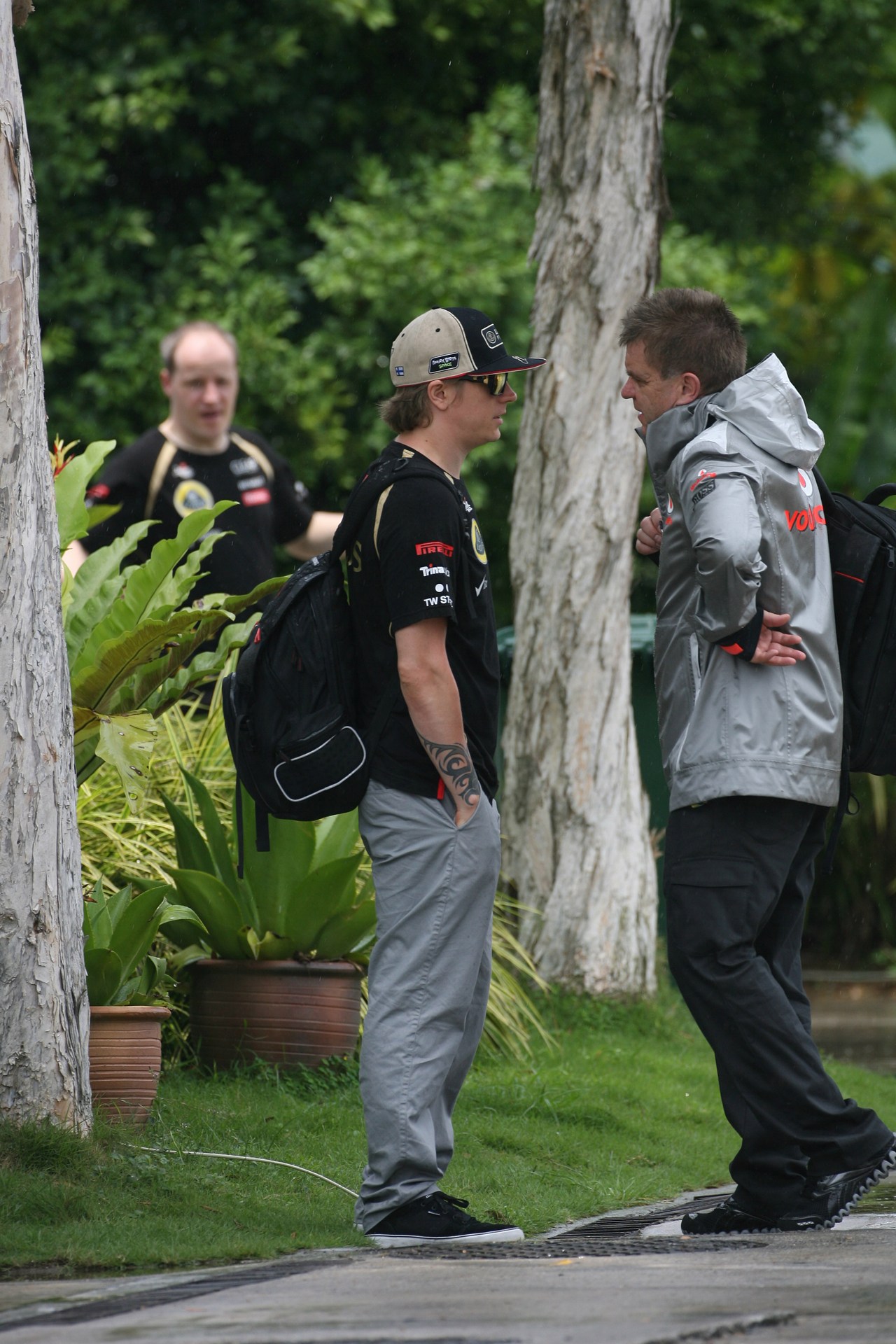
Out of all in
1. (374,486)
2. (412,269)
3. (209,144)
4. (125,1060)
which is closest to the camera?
(374,486)

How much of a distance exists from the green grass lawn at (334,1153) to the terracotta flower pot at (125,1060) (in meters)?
0.10

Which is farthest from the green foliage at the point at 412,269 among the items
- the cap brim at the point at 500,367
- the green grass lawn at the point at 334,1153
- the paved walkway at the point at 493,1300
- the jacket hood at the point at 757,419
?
the paved walkway at the point at 493,1300

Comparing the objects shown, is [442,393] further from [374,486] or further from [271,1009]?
[271,1009]

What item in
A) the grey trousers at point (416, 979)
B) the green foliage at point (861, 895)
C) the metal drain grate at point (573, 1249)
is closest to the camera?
the metal drain grate at point (573, 1249)

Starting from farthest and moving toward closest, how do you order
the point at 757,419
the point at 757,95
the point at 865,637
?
the point at 757,95 < the point at 865,637 < the point at 757,419

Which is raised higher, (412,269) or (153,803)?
(412,269)

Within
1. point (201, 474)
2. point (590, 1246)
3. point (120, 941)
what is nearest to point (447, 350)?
point (120, 941)

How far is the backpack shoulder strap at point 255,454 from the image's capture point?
23.7 feet

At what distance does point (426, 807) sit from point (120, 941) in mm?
1313

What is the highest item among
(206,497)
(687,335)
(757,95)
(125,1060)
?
(757,95)

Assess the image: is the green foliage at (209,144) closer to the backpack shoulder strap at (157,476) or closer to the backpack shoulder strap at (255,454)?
the backpack shoulder strap at (255,454)

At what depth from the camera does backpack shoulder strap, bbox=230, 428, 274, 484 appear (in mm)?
7238

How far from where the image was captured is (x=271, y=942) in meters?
5.52

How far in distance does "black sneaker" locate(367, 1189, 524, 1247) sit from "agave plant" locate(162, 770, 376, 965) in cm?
184
